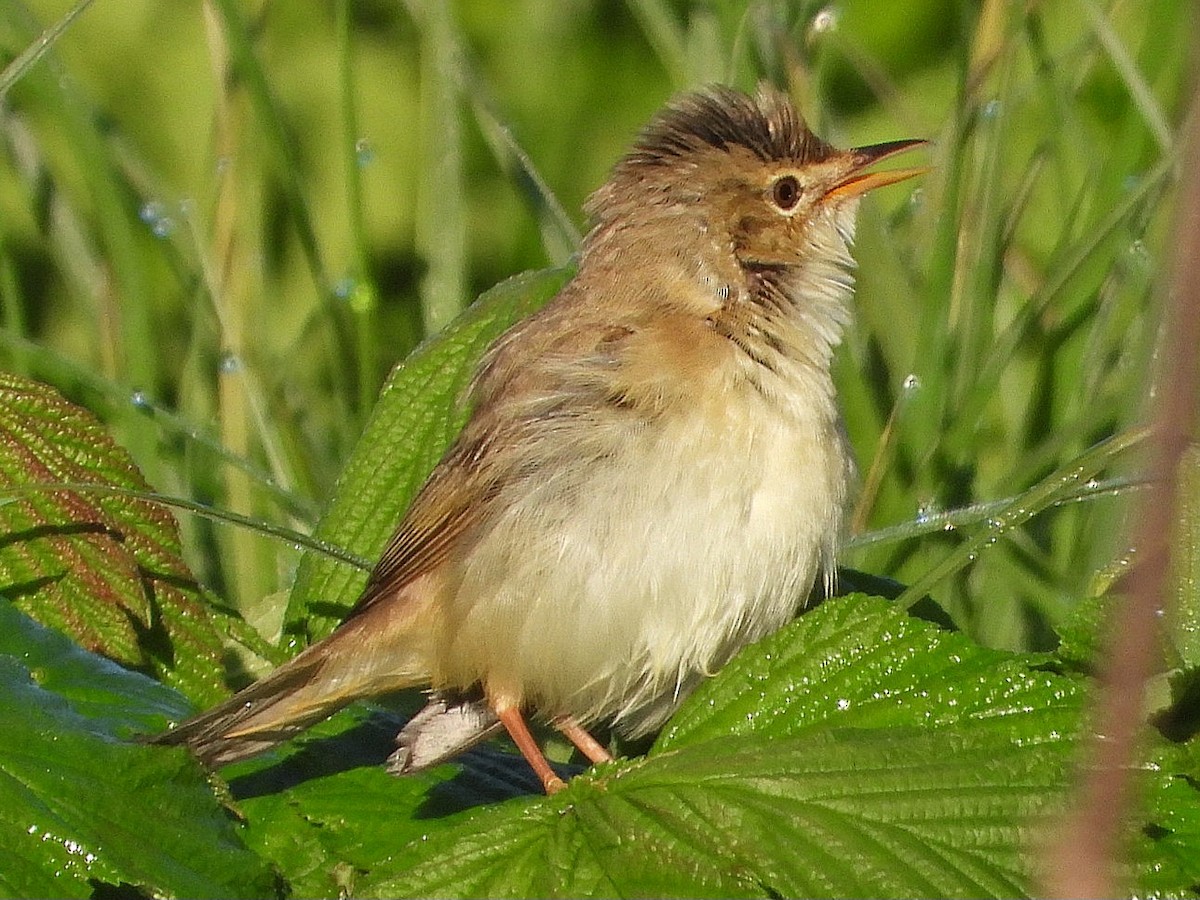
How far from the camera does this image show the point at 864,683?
2229 millimetres

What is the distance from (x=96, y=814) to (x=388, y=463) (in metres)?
1.24

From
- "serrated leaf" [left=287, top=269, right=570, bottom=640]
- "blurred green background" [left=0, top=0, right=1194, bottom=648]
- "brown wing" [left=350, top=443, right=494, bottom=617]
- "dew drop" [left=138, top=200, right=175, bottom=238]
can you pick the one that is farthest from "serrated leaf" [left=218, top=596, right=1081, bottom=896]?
"dew drop" [left=138, top=200, right=175, bottom=238]

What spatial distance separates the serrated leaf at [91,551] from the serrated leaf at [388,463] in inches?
13.6

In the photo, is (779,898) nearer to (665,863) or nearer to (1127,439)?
(665,863)

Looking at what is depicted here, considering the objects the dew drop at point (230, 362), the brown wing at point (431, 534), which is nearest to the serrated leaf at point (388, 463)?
the brown wing at point (431, 534)

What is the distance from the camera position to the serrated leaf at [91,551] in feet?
8.47

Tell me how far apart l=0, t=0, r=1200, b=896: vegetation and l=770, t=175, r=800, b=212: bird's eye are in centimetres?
42

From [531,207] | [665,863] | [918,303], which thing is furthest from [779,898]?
[531,207]

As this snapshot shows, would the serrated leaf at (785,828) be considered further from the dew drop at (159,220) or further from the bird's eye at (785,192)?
the dew drop at (159,220)

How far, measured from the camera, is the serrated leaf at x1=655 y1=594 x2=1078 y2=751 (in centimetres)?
217

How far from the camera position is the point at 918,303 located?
367 cm

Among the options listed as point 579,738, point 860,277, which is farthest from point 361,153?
point 579,738

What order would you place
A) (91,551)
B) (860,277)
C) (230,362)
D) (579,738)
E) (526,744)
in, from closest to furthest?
(91,551)
(526,744)
(579,738)
(860,277)
(230,362)

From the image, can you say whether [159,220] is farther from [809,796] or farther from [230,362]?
[809,796]
